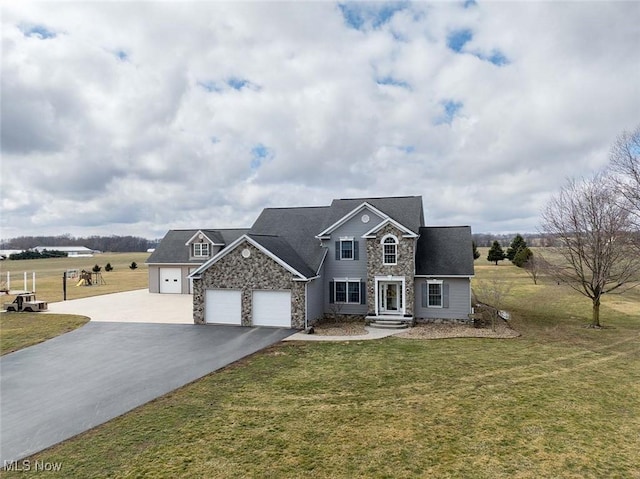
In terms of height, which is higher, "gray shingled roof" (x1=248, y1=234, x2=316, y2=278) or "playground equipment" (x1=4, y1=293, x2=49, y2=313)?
"gray shingled roof" (x1=248, y1=234, x2=316, y2=278)

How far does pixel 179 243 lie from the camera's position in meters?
37.0

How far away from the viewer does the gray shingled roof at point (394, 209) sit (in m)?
23.9

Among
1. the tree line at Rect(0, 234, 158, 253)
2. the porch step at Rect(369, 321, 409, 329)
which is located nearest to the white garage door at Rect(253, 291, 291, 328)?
the porch step at Rect(369, 321, 409, 329)

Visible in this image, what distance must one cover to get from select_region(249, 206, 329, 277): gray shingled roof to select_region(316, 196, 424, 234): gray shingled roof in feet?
3.44

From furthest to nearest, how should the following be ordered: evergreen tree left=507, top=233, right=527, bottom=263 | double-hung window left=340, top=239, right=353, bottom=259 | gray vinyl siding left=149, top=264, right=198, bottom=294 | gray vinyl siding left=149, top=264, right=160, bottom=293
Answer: evergreen tree left=507, top=233, right=527, bottom=263
gray vinyl siding left=149, top=264, right=160, bottom=293
gray vinyl siding left=149, top=264, right=198, bottom=294
double-hung window left=340, top=239, right=353, bottom=259

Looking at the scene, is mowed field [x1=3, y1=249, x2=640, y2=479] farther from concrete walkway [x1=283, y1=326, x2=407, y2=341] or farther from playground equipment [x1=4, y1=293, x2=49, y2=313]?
playground equipment [x1=4, y1=293, x2=49, y2=313]

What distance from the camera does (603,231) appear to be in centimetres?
2123

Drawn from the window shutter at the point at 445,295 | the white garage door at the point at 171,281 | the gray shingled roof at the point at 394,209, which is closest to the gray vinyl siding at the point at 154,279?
the white garage door at the point at 171,281

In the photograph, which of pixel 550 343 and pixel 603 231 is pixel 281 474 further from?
pixel 603 231

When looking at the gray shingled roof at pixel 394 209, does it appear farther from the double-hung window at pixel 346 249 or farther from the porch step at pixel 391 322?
the porch step at pixel 391 322

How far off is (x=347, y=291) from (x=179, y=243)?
20125 mm

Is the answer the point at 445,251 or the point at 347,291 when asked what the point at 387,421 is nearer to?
the point at 347,291

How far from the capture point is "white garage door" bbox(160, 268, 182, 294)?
3547 centimetres

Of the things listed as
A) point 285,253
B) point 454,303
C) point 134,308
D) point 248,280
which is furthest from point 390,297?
point 134,308
